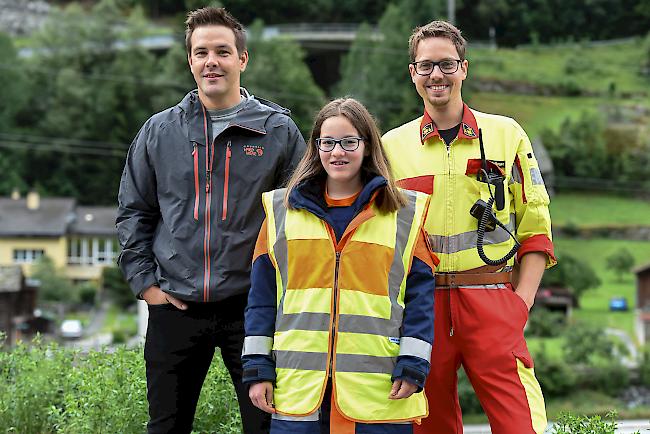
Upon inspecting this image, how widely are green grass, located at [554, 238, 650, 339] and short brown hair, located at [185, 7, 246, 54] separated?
3826 cm

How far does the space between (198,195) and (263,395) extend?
2.58 ft

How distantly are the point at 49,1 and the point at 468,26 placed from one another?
28825 mm

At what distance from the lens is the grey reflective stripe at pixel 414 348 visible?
342cm

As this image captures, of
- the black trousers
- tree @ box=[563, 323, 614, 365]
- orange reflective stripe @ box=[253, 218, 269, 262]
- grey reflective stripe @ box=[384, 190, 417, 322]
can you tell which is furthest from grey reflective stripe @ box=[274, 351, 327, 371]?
tree @ box=[563, 323, 614, 365]

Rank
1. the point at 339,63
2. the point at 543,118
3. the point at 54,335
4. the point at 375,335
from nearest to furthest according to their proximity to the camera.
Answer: the point at 375,335 < the point at 54,335 < the point at 543,118 < the point at 339,63

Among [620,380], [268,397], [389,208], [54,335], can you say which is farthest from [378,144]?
[54,335]

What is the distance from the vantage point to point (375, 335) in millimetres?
3428

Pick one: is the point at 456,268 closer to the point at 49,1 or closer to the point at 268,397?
the point at 268,397

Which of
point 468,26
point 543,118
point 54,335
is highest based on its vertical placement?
point 468,26

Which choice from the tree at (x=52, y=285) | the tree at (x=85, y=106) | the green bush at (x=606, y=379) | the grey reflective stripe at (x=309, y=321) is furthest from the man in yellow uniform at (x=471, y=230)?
the tree at (x=85, y=106)

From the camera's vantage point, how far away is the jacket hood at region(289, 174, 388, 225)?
3.49m

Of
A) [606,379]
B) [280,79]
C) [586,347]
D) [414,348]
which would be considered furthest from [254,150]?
[280,79]

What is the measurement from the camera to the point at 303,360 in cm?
345

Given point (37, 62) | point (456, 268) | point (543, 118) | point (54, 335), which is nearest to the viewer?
point (456, 268)
